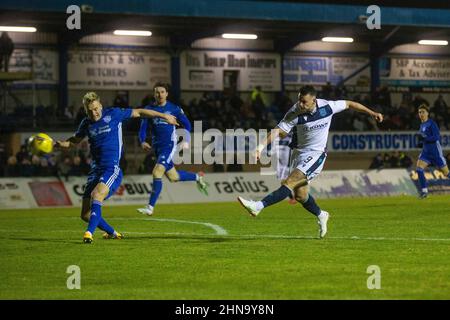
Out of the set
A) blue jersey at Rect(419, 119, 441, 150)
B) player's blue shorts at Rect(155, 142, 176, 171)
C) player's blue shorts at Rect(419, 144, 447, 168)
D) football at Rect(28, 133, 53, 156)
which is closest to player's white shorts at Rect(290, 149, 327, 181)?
football at Rect(28, 133, 53, 156)

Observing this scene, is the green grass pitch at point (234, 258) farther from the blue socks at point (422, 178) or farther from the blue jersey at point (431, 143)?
the blue socks at point (422, 178)

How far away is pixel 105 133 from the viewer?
47.2 ft

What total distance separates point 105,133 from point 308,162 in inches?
125

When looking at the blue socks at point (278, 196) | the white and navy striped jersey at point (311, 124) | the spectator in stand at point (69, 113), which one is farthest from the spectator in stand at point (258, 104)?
the blue socks at point (278, 196)

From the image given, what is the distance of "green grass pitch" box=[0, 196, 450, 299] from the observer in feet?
31.0

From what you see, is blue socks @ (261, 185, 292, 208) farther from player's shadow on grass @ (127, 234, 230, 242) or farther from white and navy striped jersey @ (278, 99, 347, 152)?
player's shadow on grass @ (127, 234, 230, 242)

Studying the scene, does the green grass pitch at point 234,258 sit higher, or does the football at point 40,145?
the football at point 40,145

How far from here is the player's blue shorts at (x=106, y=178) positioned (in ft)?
46.8

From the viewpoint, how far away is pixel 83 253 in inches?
509

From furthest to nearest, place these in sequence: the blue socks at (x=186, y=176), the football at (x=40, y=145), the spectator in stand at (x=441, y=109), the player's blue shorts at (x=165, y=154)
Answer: the spectator in stand at (x=441, y=109) < the blue socks at (x=186, y=176) < the player's blue shorts at (x=165, y=154) < the football at (x=40, y=145)

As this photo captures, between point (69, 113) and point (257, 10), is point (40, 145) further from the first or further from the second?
point (257, 10)

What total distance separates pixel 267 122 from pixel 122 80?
735cm

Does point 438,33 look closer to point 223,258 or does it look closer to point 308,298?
point 223,258

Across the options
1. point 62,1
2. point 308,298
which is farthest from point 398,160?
point 308,298
